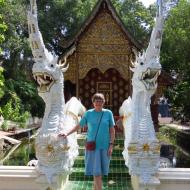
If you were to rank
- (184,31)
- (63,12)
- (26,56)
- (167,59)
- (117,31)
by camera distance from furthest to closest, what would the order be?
(63,12), (26,56), (167,59), (184,31), (117,31)

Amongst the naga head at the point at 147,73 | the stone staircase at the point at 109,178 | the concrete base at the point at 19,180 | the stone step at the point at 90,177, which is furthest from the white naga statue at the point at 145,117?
the stone step at the point at 90,177

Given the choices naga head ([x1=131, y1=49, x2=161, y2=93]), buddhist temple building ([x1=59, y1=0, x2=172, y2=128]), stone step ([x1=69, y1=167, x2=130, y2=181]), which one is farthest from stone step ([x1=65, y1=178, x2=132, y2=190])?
buddhist temple building ([x1=59, y1=0, x2=172, y2=128])

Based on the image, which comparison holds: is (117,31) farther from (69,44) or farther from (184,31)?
(184,31)

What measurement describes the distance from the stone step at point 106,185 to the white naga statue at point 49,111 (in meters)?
0.66

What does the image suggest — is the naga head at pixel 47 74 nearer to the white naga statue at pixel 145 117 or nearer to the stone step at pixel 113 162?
the white naga statue at pixel 145 117

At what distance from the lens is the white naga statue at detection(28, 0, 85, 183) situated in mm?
5391

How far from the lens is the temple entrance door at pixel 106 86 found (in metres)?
14.2

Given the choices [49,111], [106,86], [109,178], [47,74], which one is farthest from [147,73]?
[106,86]

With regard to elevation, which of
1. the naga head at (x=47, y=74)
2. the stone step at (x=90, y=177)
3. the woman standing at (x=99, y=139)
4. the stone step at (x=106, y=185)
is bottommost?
A: the stone step at (x=106, y=185)

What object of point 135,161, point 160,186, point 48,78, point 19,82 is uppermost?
point 19,82

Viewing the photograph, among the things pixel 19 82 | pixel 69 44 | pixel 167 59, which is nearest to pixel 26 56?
pixel 19 82

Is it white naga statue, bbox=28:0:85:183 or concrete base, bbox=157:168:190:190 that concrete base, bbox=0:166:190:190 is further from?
white naga statue, bbox=28:0:85:183

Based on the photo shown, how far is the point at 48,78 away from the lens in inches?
220

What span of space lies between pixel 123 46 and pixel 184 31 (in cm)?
512
